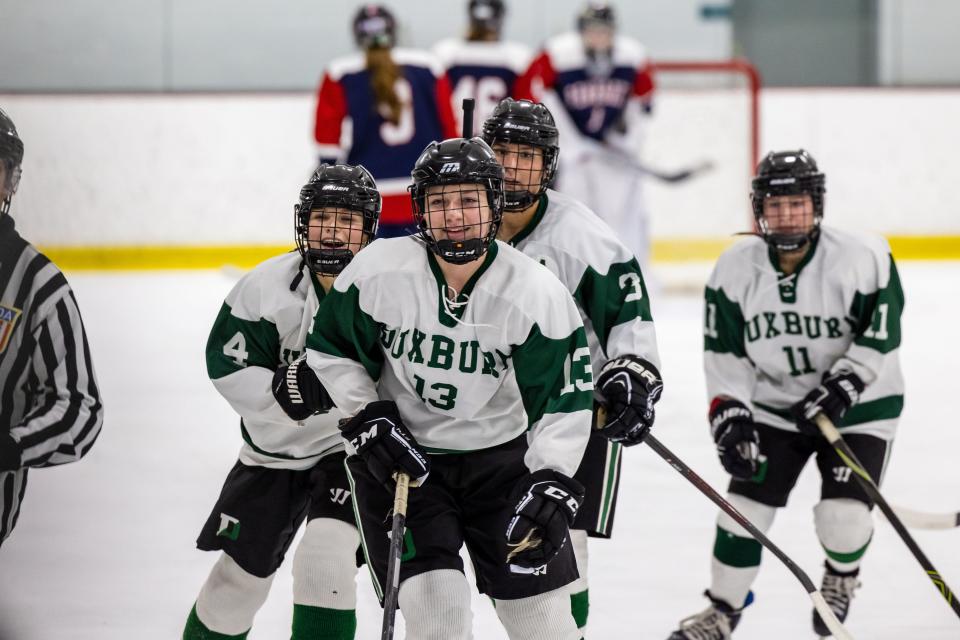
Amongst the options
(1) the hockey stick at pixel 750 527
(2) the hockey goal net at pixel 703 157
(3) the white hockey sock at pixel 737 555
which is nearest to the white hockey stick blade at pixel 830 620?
(1) the hockey stick at pixel 750 527

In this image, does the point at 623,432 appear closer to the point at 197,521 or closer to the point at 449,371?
the point at 449,371

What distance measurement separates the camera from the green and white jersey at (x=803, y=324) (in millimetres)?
2744

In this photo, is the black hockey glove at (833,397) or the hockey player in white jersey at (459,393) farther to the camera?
the black hockey glove at (833,397)

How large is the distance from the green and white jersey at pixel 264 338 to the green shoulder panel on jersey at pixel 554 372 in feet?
1.35

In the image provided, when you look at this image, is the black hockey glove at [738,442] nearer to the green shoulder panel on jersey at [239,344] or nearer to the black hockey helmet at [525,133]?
the black hockey helmet at [525,133]

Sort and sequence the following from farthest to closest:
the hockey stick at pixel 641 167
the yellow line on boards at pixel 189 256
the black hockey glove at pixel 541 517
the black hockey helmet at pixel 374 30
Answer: the yellow line on boards at pixel 189 256, the hockey stick at pixel 641 167, the black hockey helmet at pixel 374 30, the black hockey glove at pixel 541 517

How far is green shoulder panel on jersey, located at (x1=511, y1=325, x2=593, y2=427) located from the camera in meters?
2.02

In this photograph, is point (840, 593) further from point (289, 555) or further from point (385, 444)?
point (289, 555)

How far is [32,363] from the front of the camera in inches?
73.7

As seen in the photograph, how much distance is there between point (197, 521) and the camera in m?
3.47

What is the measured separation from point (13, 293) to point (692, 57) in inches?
269

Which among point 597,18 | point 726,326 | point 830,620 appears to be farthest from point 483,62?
point 830,620

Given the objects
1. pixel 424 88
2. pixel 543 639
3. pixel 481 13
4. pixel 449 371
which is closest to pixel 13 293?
pixel 449 371

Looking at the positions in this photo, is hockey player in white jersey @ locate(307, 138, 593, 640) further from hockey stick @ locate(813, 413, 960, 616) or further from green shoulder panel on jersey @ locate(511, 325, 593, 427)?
hockey stick @ locate(813, 413, 960, 616)
